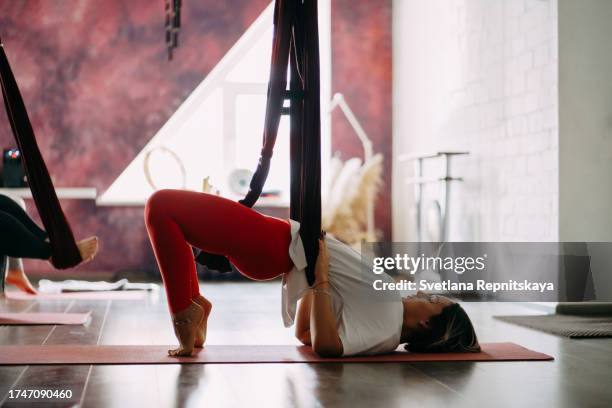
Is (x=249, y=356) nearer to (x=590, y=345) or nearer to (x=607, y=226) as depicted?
(x=590, y=345)

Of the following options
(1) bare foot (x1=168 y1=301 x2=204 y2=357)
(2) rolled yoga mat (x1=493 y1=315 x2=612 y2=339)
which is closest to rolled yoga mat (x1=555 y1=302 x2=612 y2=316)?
(2) rolled yoga mat (x1=493 y1=315 x2=612 y2=339)

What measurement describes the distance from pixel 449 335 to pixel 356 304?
0.36m

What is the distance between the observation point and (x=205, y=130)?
22.5ft

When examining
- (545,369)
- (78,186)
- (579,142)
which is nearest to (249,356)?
(545,369)

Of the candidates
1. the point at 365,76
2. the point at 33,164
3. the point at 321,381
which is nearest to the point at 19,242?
the point at 33,164

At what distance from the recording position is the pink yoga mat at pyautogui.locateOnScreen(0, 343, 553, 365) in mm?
2607

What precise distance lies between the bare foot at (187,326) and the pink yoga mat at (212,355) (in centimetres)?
4

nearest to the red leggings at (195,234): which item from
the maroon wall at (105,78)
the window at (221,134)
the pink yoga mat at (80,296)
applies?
the pink yoga mat at (80,296)

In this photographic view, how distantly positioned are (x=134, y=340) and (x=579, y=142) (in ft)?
8.31

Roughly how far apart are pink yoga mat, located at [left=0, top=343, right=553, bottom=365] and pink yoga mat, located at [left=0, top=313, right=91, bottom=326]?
76 centimetres

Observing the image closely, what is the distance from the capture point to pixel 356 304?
2.73 m

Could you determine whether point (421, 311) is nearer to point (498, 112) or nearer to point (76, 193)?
point (498, 112)

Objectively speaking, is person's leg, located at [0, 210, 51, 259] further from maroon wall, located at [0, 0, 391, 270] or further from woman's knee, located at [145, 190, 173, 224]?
maroon wall, located at [0, 0, 391, 270]

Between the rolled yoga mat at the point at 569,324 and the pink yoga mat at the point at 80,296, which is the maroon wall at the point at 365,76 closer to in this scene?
the pink yoga mat at the point at 80,296
